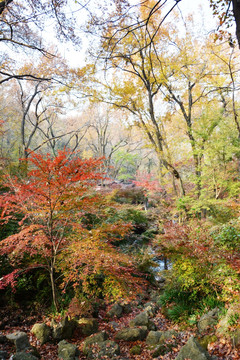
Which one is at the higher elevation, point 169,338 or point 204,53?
point 204,53

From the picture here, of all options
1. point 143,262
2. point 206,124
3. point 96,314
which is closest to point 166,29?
point 206,124

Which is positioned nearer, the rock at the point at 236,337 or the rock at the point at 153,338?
the rock at the point at 236,337

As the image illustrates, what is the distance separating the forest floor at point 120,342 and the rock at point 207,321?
0.59 ft

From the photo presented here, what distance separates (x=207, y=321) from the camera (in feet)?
12.5

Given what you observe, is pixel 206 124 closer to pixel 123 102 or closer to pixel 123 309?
pixel 123 102

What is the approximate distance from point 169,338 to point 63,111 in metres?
15.4

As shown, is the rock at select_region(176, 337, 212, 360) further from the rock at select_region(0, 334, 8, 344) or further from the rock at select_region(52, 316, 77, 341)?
the rock at select_region(0, 334, 8, 344)

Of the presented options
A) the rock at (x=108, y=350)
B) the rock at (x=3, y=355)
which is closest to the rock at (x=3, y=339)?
the rock at (x=3, y=355)

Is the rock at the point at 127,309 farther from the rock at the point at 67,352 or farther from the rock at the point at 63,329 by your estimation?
the rock at the point at 67,352

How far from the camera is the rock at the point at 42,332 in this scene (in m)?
3.74

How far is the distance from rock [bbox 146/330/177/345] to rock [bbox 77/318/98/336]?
1.14 meters

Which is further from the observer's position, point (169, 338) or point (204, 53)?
point (204, 53)

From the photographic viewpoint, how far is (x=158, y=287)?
6676 millimetres

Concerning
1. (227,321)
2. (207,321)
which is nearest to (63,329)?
(207,321)
